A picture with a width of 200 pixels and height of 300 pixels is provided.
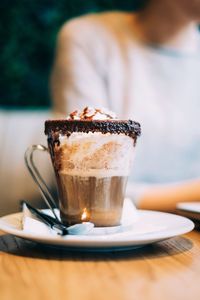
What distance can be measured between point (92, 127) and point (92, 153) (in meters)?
0.04

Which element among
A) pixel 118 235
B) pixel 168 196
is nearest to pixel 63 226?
pixel 118 235

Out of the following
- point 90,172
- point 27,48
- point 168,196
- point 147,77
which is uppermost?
point 27,48

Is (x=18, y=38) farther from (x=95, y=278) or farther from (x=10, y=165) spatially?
(x=95, y=278)

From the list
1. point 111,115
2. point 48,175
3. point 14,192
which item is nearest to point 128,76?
point 48,175

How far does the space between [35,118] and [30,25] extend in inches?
25.9

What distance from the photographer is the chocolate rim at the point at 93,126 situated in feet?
2.24

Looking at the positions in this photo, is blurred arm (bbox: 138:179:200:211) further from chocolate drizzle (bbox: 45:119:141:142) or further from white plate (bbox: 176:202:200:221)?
chocolate drizzle (bbox: 45:119:141:142)

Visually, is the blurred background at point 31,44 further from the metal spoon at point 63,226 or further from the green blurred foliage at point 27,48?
the metal spoon at point 63,226

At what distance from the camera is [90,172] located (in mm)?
700

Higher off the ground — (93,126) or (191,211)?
(93,126)

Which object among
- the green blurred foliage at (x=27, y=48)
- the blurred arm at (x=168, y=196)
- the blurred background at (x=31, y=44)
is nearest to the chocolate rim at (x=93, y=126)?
the blurred arm at (x=168, y=196)

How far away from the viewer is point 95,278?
505 millimetres

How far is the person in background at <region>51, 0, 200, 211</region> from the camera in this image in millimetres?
1681

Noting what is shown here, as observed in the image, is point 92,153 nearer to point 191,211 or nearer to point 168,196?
point 191,211
